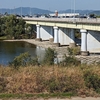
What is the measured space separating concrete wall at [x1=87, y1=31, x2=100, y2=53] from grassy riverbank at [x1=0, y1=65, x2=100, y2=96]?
133 ft

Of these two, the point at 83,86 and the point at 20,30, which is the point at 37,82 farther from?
the point at 20,30

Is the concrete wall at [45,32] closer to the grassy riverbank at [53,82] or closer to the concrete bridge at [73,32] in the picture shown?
the concrete bridge at [73,32]

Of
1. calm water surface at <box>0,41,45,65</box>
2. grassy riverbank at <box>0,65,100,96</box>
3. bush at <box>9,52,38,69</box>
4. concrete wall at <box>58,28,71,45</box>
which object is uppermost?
concrete wall at <box>58,28,71,45</box>

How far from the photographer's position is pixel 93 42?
54.5 metres

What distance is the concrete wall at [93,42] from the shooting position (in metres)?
53.8

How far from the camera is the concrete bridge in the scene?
5153 cm

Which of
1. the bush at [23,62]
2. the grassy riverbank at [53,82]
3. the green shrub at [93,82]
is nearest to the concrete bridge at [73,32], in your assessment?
the bush at [23,62]

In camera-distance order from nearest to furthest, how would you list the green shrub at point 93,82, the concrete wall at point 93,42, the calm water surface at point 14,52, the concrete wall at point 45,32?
the green shrub at point 93,82
the calm water surface at point 14,52
the concrete wall at point 93,42
the concrete wall at point 45,32

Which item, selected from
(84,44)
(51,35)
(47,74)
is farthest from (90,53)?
(47,74)

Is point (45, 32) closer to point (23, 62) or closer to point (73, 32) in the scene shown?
point (73, 32)

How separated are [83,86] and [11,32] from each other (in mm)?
77617

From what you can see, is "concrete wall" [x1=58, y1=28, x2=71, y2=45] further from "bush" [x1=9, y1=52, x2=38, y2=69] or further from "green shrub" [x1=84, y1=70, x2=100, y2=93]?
"green shrub" [x1=84, y1=70, x2=100, y2=93]

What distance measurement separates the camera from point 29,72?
44.0ft

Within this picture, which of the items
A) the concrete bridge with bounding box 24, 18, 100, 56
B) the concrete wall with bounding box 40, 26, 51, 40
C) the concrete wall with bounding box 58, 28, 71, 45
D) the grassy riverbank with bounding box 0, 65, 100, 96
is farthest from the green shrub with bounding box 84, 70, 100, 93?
the concrete wall with bounding box 40, 26, 51, 40
